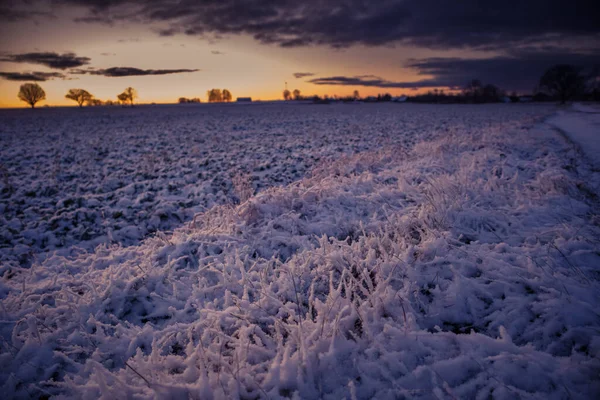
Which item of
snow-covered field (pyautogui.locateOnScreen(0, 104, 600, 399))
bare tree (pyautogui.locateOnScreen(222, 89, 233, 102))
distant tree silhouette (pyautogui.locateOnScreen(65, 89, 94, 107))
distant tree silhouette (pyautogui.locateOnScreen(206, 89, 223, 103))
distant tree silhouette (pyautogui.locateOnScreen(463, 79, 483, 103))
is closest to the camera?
snow-covered field (pyautogui.locateOnScreen(0, 104, 600, 399))

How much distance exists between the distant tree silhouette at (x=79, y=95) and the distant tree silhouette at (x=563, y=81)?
121357mm

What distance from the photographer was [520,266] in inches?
106

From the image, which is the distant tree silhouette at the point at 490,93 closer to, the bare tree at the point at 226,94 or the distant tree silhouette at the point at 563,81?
the distant tree silhouette at the point at 563,81

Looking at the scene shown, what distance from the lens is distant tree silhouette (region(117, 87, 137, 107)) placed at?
93250 mm

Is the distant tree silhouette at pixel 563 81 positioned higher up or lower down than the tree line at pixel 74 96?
lower down

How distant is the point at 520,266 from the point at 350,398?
209 cm

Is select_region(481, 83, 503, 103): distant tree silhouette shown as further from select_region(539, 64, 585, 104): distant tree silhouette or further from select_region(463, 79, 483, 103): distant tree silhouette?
select_region(539, 64, 585, 104): distant tree silhouette

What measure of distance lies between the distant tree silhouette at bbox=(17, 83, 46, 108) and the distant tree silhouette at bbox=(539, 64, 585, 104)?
127 m

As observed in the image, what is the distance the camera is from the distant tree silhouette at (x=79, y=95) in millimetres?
85500

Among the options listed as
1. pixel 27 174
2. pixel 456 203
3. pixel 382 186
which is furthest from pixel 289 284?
pixel 27 174

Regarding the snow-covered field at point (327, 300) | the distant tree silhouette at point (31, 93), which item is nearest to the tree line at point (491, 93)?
the distant tree silhouette at point (31, 93)

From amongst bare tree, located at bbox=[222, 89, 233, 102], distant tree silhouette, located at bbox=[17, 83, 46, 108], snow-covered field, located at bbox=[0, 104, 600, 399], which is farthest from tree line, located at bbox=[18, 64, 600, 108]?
snow-covered field, located at bbox=[0, 104, 600, 399]

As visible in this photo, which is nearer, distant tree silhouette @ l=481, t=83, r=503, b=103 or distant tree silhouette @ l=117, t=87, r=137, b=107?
distant tree silhouette @ l=481, t=83, r=503, b=103

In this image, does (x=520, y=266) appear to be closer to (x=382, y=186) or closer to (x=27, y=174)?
(x=382, y=186)
